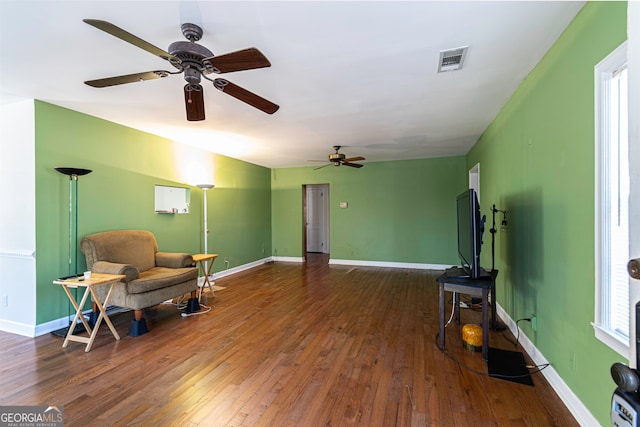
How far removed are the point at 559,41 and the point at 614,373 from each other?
2.35 meters

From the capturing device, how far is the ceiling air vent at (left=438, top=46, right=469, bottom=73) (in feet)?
6.97

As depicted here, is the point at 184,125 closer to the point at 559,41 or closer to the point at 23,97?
the point at 23,97

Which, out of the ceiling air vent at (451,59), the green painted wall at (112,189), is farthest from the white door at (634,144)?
the green painted wall at (112,189)

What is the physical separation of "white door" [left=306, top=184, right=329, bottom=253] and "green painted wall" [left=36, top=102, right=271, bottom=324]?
361 centimetres

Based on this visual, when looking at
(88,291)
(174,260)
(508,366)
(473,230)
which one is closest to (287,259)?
(174,260)

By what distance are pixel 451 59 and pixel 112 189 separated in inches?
166

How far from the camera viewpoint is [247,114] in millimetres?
3398

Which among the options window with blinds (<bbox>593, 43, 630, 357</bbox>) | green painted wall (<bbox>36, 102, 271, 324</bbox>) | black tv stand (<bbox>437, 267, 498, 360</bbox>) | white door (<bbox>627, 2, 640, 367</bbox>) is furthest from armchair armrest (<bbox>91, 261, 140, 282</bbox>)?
window with blinds (<bbox>593, 43, 630, 357</bbox>)

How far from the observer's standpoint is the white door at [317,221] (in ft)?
30.4

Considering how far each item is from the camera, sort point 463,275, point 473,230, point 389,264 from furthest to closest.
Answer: point 389,264
point 463,275
point 473,230

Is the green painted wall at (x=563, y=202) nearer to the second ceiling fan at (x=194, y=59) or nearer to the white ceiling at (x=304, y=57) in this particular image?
the white ceiling at (x=304, y=57)

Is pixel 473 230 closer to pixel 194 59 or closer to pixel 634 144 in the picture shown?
pixel 634 144

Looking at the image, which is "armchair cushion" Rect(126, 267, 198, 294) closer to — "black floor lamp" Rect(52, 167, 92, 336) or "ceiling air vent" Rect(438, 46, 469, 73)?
"black floor lamp" Rect(52, 167, 92, 336)

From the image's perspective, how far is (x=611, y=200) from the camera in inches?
58.6
